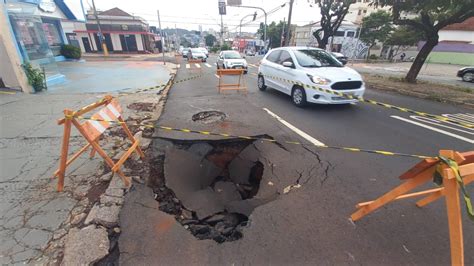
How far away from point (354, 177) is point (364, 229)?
110 cm

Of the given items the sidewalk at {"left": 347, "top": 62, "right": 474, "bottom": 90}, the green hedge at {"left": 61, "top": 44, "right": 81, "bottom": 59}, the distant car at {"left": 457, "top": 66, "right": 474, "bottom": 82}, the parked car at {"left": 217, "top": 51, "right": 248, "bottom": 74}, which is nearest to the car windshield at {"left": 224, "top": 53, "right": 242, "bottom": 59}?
the parked car at {"left": 217, "top": 51, "right": 248, "bottom": 74}

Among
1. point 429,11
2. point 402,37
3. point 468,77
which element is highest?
point 429,11

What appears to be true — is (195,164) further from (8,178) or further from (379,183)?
(379,183)

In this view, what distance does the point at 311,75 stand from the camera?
21.9ft

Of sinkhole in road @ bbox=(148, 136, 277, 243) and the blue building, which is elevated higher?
the blue building

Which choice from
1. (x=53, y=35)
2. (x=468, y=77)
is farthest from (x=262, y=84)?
(x=53, y=35)

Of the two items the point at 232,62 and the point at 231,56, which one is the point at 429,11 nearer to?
the point at 232,62

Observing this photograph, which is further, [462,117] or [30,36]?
[30,36]

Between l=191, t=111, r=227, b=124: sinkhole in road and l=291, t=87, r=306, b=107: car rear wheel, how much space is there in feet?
8.00

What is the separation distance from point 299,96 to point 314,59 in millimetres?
1396

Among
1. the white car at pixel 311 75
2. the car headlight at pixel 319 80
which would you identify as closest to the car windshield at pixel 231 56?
the white car at pixel 311 75

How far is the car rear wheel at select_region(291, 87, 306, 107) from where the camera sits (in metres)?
7.02

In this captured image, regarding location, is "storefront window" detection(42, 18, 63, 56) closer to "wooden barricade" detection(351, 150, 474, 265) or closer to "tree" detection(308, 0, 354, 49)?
"tree" detection(308, 0, 354, 49)

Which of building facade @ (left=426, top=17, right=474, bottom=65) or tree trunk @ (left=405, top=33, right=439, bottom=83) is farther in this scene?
building facade @ (left=426, top=17, right=474, bottom=65)
